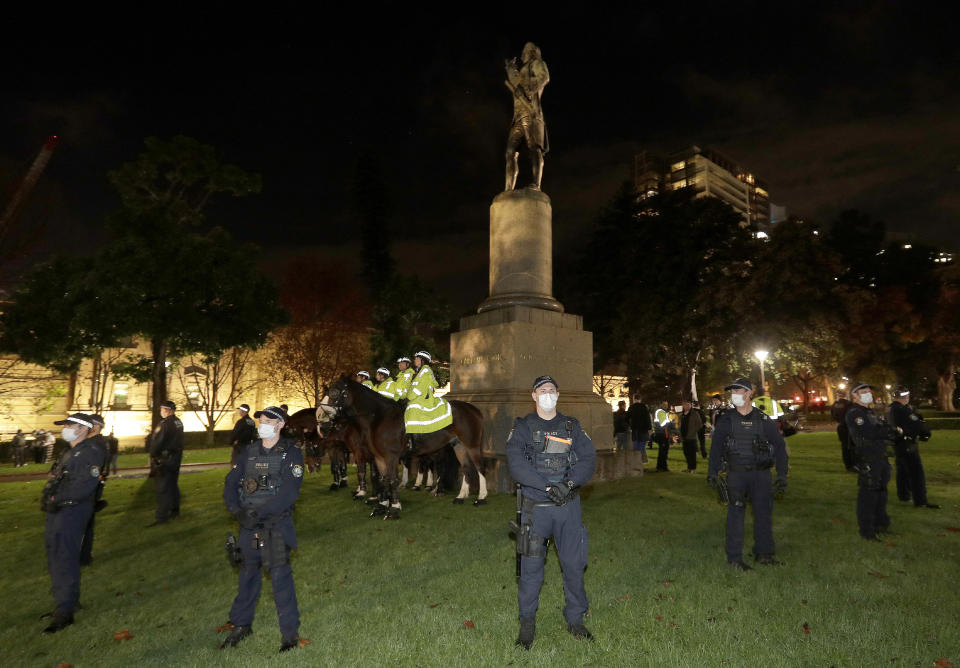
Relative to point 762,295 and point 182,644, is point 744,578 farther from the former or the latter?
point 762,295

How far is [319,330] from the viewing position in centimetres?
4056

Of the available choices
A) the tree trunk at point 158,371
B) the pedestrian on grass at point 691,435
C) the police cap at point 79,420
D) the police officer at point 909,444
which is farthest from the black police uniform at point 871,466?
the tree trunk at point 158,371

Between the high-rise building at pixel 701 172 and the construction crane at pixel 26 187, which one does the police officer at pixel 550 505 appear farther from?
the high-rise building at pixel 701 172

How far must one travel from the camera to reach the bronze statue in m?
15.3

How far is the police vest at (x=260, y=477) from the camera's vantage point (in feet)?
16.2

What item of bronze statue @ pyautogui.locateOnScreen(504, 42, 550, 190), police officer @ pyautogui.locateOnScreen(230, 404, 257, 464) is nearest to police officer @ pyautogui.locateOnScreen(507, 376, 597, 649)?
police officer @ pyautogui.locateOnScreen(230, 404, 257, 464)

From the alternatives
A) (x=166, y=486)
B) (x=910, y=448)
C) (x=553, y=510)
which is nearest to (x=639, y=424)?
(x=910, y=448)

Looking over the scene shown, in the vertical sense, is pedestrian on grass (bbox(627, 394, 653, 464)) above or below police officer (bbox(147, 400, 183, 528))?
above

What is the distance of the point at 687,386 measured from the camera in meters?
35.2

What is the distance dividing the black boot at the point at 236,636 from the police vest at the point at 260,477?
3.50 feet

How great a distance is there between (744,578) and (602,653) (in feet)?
8.30

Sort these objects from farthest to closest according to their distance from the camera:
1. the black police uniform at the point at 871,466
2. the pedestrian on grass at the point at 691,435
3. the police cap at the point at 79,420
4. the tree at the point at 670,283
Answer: the tree at the point at 670,283 < the pedestrian on grass at the point at 691,435 < the black police uniform at the point at 871,466 < the police cap at the point at 79,420

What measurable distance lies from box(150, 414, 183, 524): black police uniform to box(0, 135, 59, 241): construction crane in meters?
9.66

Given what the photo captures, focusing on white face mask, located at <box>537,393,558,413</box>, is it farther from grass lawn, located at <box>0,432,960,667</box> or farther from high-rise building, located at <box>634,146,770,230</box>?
high-rise building, located at <box>634,146,770,230</box>
